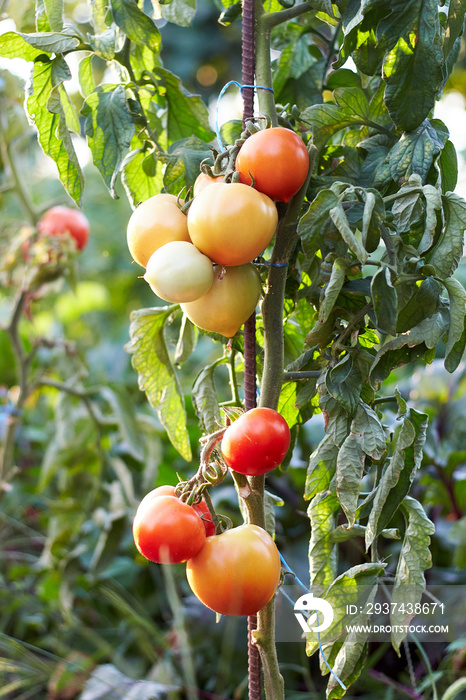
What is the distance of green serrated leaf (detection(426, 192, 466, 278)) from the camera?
520mm

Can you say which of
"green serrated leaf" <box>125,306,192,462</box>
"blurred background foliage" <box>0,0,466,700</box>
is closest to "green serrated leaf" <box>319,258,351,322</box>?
"green serrated leaf" <box>125,306,192,462</box>

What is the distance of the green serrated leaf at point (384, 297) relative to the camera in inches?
18.6

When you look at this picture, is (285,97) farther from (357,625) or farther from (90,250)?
(90,250)

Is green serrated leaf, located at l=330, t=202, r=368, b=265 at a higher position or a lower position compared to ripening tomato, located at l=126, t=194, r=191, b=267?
higher

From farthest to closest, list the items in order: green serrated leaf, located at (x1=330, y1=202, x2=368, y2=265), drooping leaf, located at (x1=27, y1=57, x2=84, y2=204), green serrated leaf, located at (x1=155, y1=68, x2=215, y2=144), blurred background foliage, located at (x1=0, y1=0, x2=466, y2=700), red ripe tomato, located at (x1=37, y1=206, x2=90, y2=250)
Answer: red ripe tomato, located at (x1=37, y1=206, x2=90, y2=250), blurred background foliage, located at (x1=0, y1=0, x2=466, y2=700), green serrated leaf, located at (x1=155, y1=68, x2=215, y2=144), drooping leaf, located at (x1=27, y1=57, x2=84, y2=204), green serrated leaf, located at (x1=330, y1=202, x2=368, y2=265)

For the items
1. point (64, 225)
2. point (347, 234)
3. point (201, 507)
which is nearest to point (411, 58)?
point (347, 234)

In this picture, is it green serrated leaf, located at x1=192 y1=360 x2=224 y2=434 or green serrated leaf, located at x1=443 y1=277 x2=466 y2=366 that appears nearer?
green serrated leaf, located at x1=443 y1=277 x2=466 y2=366

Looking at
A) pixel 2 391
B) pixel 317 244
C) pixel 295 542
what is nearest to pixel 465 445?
pixel 295 542

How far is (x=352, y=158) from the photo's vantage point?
613 mm

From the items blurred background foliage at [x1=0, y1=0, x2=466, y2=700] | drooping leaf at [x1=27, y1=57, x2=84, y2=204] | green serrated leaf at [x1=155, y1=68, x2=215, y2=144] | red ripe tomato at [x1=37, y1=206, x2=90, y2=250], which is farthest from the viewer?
red ripe tomato at [x1=37, y1=206, x2=90, y2=250]

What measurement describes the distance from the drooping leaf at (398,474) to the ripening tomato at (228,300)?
0.17 m

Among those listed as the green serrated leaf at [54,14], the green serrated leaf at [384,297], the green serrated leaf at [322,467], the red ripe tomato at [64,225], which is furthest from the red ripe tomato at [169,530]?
the red ripe tomato at [64,225]

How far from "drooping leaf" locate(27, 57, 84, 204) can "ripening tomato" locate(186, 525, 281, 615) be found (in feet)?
1.13

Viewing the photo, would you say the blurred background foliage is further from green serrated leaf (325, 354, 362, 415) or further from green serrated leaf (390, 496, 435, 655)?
green serrated leaf (325, 354, 362, 415)
